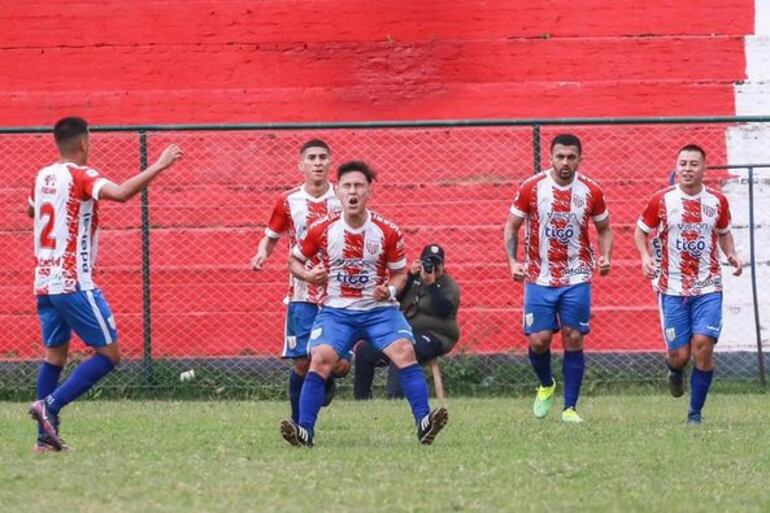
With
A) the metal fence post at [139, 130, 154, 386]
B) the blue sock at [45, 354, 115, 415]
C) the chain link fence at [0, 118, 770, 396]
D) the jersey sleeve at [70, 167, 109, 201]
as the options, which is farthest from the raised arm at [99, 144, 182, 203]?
the chain link fence at [0, 118, 770, 396]

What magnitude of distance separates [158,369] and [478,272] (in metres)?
3.53

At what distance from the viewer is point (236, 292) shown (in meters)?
17.6

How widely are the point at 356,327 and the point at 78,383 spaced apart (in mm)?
1783

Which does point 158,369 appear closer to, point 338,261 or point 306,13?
point 306,13

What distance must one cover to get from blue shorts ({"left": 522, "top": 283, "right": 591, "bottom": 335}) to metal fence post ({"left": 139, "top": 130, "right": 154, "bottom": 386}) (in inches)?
212

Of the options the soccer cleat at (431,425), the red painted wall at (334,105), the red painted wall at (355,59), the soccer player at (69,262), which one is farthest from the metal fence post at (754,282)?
the soccer player at (69,262)

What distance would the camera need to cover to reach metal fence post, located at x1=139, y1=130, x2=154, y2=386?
17000 mm

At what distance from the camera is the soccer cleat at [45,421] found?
390 inches

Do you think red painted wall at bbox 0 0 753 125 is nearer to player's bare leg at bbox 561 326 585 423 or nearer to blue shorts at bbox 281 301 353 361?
player's bare leg at bbox 561 326 585 423

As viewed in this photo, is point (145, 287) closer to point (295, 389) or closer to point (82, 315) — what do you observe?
→ point (295, 389)

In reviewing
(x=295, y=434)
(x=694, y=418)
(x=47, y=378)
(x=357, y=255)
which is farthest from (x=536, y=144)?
(x=47, y=378)

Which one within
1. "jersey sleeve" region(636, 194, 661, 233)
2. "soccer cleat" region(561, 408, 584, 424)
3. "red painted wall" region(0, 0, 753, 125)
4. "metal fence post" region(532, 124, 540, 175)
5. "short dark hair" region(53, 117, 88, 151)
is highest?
"red painted wall" region(0, 0, 753, 125)

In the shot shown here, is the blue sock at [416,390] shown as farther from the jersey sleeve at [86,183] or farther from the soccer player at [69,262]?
the jersey sleeve at [86,183]

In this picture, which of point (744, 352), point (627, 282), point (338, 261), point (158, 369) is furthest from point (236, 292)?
point (338, 261)
